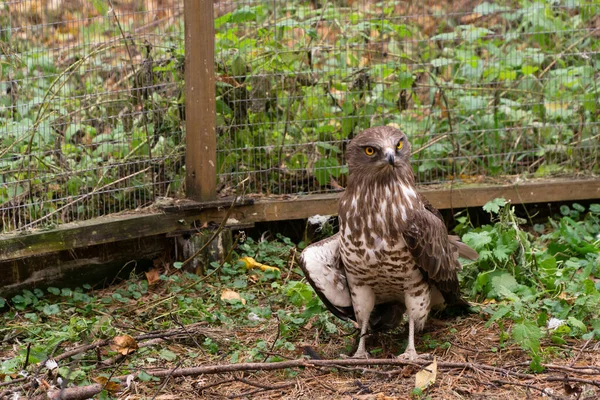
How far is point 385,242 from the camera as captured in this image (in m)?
4.84

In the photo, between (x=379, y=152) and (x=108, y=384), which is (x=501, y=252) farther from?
(x=108, y=384)

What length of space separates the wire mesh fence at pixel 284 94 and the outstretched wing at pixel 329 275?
1.43 metres

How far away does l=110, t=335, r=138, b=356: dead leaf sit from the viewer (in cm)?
482

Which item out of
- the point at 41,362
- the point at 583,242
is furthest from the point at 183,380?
the point at 583,242

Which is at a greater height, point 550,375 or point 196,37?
point 196,37

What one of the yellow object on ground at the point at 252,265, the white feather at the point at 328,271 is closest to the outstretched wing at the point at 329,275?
the white feather at the point at 328,271

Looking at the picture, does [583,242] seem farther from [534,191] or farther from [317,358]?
[317,358]

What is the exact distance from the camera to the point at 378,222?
4840 mm

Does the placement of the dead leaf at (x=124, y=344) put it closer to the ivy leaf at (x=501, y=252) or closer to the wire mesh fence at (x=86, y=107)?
the wire mesh fence at (x=86, y=107)

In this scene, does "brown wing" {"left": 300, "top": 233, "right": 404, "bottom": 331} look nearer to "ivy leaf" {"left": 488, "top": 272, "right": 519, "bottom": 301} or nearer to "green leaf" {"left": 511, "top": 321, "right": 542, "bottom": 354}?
"ivy leaf" {"left": 488, "top": 272, "right": 519, "bottom": 301}

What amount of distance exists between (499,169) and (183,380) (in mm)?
3425

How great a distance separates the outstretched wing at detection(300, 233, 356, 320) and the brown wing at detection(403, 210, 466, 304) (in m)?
0.53

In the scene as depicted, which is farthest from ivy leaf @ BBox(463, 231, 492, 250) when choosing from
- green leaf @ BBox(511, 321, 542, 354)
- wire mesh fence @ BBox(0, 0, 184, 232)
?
wire mesh fence @ BBox(0, 0, 184, 232)

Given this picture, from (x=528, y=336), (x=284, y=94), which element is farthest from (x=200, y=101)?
(x=528, y=336)
